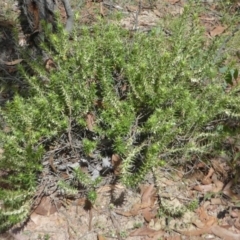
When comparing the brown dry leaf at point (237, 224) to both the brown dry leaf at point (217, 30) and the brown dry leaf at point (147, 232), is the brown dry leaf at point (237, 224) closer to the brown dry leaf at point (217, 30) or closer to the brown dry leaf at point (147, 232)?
the brown dry leaf at point (147, 232)

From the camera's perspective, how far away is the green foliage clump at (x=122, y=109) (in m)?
2.45

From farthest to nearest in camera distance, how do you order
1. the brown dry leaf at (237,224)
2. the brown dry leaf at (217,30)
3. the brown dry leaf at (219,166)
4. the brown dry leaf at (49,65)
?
the brown dry leaf at (217,30) < the brown dry leaf at (49,65) < the brown dry leaf at (219,166) < the brown dry leaf at (237,224)

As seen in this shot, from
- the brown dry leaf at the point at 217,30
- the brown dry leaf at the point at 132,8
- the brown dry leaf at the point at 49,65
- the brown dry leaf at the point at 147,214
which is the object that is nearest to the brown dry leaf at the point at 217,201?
the brown dry leaf at the point at 147,214

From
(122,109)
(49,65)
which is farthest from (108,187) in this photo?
(49,65)

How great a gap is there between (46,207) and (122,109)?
0.78 metres

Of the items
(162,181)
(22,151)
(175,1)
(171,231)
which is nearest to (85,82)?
(22,151)

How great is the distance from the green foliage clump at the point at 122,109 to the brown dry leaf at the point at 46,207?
5.3 inches

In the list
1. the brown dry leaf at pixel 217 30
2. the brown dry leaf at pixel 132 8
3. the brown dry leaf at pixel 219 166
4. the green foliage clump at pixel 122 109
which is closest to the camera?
the green foliage clump at pixel 122 109

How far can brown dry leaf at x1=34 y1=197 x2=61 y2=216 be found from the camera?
103 inches

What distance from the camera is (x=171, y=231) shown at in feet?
8.34

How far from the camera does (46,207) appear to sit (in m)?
2.64

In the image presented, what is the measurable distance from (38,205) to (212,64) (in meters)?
1.48

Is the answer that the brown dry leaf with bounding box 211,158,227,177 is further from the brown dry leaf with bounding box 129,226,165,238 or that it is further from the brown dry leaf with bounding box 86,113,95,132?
the brown dry leaf with bounding box 86,113,95,132

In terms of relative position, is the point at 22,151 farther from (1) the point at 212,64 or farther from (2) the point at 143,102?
(1) the point at 212,64
